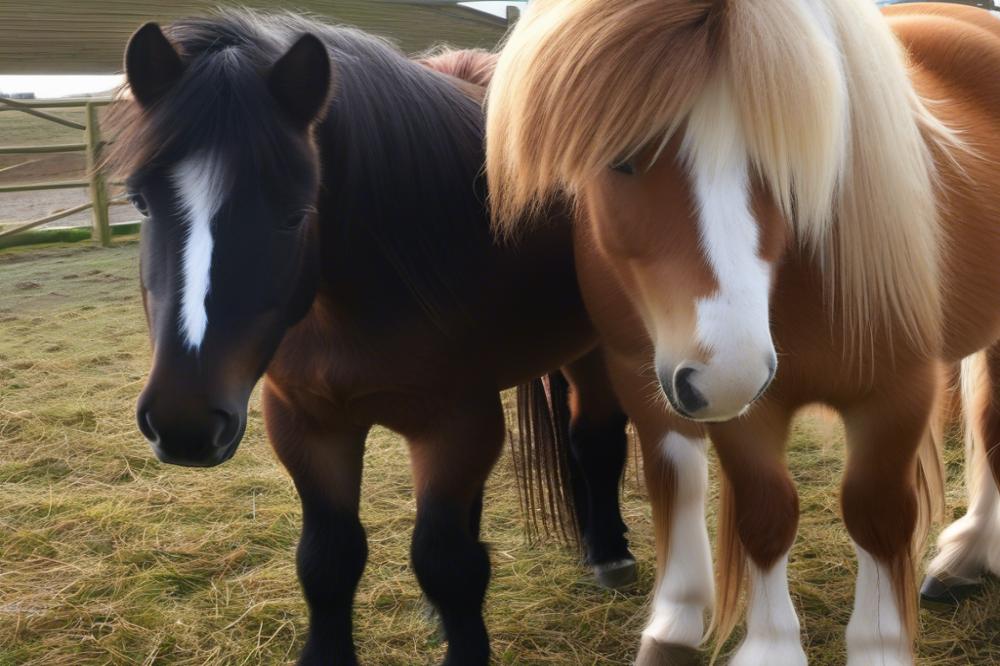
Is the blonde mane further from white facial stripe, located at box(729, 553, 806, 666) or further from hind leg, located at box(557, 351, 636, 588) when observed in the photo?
hind leg, located at box(557, 351, 636, 588)

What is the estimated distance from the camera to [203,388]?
1291mm

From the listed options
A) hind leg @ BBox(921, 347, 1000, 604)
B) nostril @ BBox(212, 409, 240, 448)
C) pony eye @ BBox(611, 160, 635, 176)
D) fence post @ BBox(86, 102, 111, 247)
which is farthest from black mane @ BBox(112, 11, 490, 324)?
fence post @ BBox(86, 102, 111, 247)

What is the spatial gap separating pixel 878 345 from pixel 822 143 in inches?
17.1

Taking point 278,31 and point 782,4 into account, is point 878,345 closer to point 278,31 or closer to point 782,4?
point 782,4

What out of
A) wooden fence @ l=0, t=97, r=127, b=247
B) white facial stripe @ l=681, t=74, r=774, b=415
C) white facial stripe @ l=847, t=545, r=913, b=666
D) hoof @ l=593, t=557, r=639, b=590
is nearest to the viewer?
white facial stripe @ l=681, t=74, r=774, b=415

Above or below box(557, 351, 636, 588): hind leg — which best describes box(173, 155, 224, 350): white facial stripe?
above

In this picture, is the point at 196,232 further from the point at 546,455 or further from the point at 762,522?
the point at 546,455

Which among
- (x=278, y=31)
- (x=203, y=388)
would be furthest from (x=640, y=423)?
(x=278, y=31)

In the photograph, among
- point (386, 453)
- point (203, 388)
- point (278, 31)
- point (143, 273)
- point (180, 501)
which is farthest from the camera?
point (386, 453)

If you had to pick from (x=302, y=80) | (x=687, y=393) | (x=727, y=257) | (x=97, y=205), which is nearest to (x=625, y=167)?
(x=727, y=257)

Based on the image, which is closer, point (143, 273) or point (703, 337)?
point (703, 337)

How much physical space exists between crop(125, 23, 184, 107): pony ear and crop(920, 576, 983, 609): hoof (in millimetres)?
2087

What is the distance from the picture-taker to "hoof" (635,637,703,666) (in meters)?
1.99

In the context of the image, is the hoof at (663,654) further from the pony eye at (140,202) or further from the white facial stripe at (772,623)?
the pony eye at (140,202)
